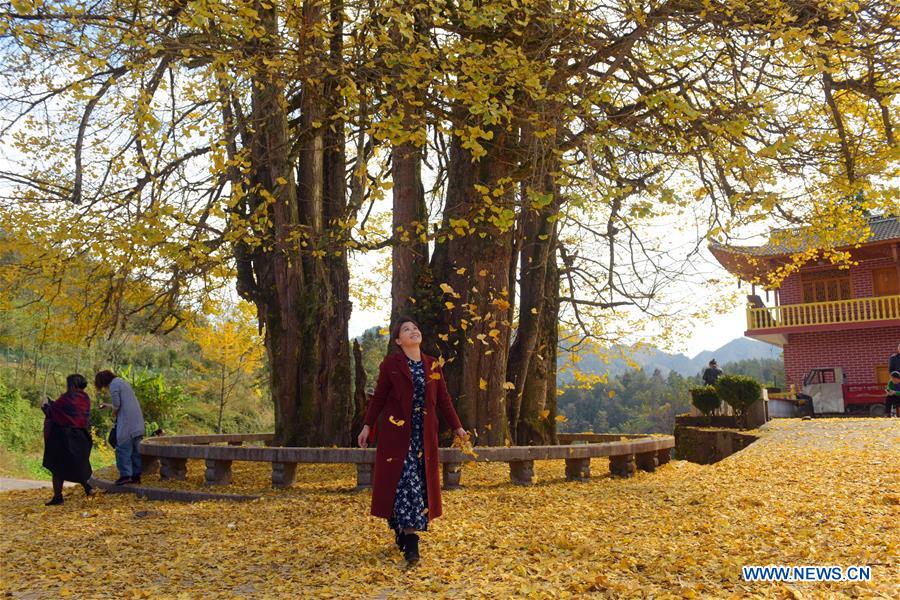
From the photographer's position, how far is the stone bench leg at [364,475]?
26.3ft

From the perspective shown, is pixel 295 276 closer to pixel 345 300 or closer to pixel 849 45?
pixel 345 300

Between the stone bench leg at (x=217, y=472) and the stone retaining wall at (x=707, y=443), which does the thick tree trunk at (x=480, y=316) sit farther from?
the stone retaining wall at (x=707, y=443)

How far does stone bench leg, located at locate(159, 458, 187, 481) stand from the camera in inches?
377

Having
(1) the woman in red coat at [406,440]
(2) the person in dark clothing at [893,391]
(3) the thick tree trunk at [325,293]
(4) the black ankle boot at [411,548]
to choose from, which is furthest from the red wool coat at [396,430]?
(2) the person in dark clothing at [893,391]

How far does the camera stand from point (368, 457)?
7.88m

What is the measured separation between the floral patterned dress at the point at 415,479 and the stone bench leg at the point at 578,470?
364 cm

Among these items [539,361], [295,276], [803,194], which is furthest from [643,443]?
[295,276]

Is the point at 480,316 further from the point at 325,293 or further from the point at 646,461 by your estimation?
the point at 646,461

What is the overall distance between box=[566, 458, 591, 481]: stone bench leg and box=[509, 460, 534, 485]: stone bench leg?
0.71 m

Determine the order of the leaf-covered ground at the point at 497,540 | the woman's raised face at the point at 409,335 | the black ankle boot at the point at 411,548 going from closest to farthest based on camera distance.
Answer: the leaf-covered ground at the point at 497,540 < the black ankle boot at the point at 411,548 < the woman's raised face at the point at 409,335

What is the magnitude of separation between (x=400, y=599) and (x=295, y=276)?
7.27 metres

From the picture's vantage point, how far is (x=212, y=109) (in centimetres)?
991

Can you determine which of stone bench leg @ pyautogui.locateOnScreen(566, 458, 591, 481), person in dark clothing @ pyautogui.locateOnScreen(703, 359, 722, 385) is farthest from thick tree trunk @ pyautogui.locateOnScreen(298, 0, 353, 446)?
person in dark clothing @ pyautogui.locateOnScreen(703, 359, 722, 385)

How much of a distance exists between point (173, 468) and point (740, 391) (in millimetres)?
13647
